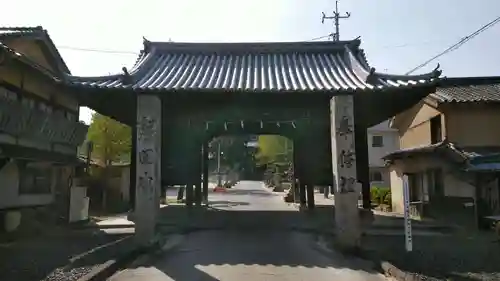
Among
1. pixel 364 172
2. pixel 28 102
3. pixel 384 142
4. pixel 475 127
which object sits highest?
pixel 384 142

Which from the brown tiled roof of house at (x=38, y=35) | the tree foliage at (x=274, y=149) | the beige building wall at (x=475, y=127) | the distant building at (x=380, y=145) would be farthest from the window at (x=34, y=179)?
the tree foliage at (x=274, y=149)

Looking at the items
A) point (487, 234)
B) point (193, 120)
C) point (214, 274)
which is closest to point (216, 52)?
point (193, 120)

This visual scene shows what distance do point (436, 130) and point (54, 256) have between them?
1887cm

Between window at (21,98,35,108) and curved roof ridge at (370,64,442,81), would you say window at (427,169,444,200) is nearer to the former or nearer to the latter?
curved roof ridge at (370,64,442,81)

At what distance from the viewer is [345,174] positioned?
39.2ft

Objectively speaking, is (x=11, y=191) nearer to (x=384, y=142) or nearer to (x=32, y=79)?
(x=32, y=79)

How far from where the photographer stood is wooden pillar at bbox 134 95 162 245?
38.9ft

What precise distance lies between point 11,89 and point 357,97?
39.0ft

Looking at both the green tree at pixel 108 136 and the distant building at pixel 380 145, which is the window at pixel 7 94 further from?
the distant building at pixel 380 145

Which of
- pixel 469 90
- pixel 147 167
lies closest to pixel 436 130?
pixel 469 90

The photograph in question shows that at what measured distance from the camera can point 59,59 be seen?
21.5m

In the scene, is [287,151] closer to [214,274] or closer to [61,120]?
[61,120]

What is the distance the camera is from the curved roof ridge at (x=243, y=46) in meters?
17.9

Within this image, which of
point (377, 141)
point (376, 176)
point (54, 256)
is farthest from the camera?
point (376, 176)
